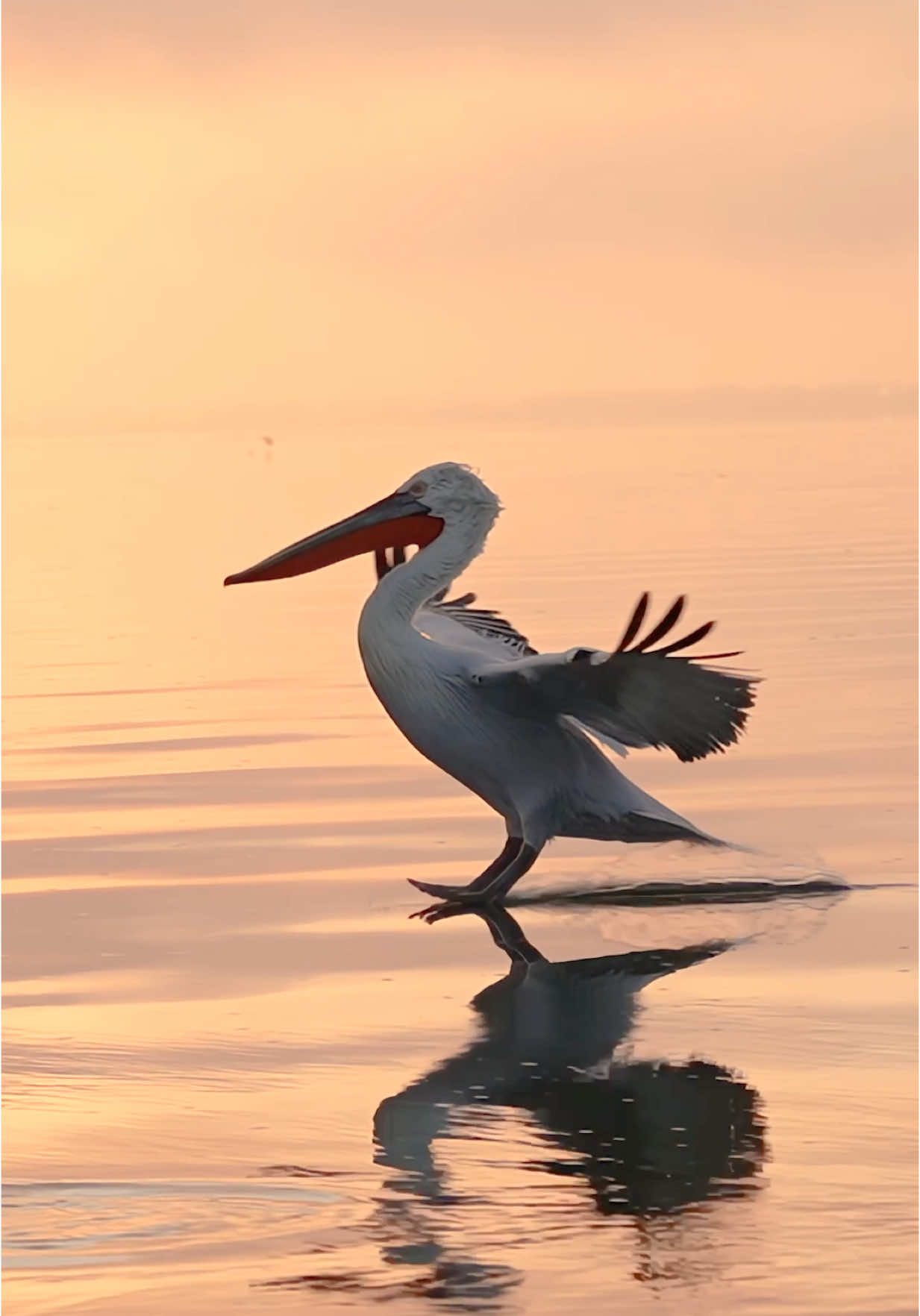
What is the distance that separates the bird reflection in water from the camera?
15.0 ft

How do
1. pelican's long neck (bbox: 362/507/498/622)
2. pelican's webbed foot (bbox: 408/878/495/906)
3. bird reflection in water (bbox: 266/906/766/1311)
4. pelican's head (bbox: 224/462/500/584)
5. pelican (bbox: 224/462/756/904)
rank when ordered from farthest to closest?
pelican's head (bbox: 224/462/500/584) → pelican's long neck (bbox: 362/507/498/622) → pelican's webbed foot (bbox: 408/878/495/906) → pelican (bbox: 224/462/756/904) → bird reflection in water (bbox: 266/906/766/1311)

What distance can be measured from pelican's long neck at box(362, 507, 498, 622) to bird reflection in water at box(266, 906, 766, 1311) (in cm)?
162

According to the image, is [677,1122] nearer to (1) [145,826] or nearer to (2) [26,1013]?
(2) [26,1013]

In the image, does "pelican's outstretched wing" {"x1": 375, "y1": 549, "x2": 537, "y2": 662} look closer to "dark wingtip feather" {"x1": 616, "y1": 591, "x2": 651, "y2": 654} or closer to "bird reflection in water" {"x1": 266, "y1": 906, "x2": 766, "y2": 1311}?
"dark wingtip feather" {"x1": 616, "y1": 591, "x2": 651, "y2": 654}

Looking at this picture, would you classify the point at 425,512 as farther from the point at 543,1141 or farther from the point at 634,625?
the point at 543,1141

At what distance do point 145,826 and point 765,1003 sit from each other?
2.80 metres

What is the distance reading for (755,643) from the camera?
1284cm

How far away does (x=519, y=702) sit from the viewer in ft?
24.6

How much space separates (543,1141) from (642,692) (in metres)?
2.24

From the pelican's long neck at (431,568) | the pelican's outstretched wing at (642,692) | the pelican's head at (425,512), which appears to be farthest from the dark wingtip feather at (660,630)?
the pelican's head at (425,512)

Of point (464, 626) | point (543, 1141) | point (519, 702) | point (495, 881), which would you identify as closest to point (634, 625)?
point (519, 702)

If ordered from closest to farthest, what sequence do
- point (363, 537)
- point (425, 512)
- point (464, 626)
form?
point (425, 512) → point (363, 537) → point (464, 626)

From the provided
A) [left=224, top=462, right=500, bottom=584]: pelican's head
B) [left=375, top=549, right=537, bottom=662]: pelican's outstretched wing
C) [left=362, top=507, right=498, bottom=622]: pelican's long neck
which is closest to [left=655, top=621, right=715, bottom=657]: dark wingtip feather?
[left=362, top=507, right=498, bottom=622]: pelican's long neck

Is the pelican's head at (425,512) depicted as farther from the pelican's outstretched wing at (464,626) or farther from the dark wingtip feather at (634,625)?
the dark wingtip feather at (634,625)
